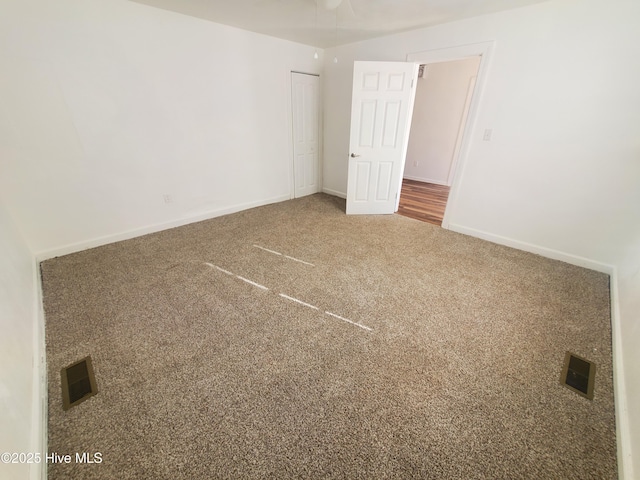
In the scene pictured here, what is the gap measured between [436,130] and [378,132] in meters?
2.64

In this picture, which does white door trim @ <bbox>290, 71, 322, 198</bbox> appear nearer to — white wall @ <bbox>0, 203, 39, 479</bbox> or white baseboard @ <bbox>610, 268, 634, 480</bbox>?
white wall @ <bbox>0, 203, 39, 479</bbox>

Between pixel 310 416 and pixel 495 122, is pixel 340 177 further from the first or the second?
pixel 310 416

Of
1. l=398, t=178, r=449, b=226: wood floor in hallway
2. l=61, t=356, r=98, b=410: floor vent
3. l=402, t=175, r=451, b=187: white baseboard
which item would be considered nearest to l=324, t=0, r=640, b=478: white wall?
l=398, t=178, r=449, b=226: wood floor in hallway

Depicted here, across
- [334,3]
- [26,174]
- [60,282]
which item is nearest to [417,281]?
[334,3]

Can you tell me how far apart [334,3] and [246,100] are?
1.73 metres

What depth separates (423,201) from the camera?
447 cm

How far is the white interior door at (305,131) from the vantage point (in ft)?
12.9

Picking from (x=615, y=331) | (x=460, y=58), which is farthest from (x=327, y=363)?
(x=460, y=58)

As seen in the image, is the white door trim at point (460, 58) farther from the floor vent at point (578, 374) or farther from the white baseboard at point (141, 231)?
the white baseboard at point (141, 231)

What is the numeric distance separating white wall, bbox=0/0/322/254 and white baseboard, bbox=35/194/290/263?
0.02m

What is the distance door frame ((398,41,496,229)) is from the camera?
2.62 m

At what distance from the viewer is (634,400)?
1.19 m

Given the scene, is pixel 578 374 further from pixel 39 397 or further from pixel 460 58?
pixel 460 58

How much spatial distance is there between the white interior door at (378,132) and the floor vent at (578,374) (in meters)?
2.65
